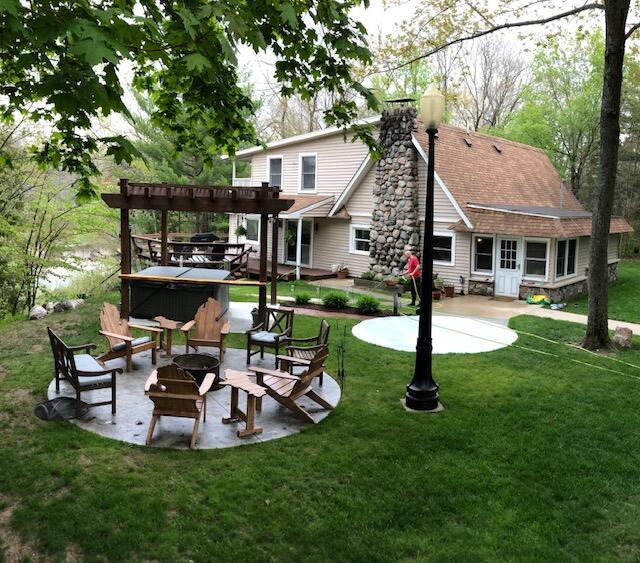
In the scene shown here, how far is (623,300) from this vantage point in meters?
18.7

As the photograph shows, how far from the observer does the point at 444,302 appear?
17.2m

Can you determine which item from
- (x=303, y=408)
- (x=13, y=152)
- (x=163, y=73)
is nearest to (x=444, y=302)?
(x=303, y=408)

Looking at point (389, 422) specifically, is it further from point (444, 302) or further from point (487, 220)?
point (487, 220)

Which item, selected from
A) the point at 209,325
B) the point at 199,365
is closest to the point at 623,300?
the point at 209,325

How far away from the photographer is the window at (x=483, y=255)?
18703mm

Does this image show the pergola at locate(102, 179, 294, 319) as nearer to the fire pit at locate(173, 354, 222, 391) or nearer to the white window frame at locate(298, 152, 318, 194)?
the fire pit at locate(173, 354, 222, 391)

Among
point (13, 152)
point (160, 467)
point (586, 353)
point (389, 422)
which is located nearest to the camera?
point (160, 467)

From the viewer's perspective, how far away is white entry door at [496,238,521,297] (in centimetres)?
1817

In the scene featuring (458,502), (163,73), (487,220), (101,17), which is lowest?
(458,502)

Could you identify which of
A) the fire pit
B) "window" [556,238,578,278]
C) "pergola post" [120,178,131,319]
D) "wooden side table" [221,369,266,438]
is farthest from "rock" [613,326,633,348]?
"pergola post" [120,178,131,319]

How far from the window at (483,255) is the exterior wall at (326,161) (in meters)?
6.24

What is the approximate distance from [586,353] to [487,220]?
793 cm

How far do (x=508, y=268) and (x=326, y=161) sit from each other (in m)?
9.31

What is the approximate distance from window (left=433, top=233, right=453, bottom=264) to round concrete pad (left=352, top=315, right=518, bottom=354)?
211 inches
